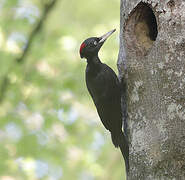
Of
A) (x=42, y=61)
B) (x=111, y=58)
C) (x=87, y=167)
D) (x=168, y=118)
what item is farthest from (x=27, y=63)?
(x=168, y=118)

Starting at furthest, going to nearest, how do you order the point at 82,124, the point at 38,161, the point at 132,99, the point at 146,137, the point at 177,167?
the point at 82,124 < the point at 38,161 < the point at 132,99 < the point at 146,137 < the point at 177,167

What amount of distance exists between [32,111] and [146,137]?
158 inches

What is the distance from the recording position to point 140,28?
3.00m

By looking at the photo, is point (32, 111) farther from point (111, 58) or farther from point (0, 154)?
point (111, 58)

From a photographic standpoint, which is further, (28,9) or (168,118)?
(28,9)

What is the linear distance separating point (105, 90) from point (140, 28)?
0.83 metres

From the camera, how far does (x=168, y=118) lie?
2.43m

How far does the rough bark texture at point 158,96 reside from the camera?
94.0 inches

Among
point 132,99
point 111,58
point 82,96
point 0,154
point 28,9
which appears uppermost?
point 28,9

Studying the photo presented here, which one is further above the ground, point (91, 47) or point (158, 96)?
point (91, 47)

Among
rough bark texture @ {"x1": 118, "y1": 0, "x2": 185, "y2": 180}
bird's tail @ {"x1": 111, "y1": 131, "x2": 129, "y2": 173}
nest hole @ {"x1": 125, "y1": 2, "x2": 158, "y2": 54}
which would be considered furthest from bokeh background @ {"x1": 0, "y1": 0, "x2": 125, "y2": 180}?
rough bark texture @ {"x1": 118, "y1": 0, "x2": 185, "y2": 180}

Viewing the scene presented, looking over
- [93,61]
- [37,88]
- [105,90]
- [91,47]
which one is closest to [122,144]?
[105,90]

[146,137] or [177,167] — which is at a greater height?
[146,137]

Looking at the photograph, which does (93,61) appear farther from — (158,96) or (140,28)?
(158,96)
